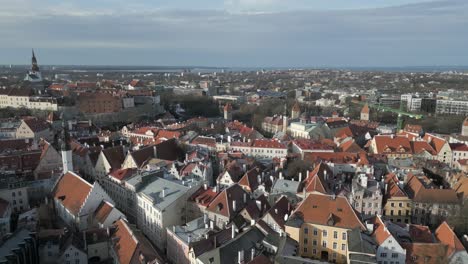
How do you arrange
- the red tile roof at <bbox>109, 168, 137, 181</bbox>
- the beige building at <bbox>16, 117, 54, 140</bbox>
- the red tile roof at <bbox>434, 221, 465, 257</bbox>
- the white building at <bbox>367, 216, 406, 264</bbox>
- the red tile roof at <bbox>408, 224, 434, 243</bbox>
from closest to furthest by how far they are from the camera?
the white building at <bbox>367, 216, 406, 264</bbox> < the red tile roof at <bbox>434, 221, 465, 257</bbox> < the red tile roof at <bbox>408, 224, 434, 243</bbox> < the red tile roof at <bbox>109, 168, 137, 181</bbox> < the beige building at <bbox>16, 117, 54, 140</bbox>

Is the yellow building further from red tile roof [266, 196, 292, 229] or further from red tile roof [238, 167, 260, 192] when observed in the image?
red tile roof [238, 167, 260, 192]

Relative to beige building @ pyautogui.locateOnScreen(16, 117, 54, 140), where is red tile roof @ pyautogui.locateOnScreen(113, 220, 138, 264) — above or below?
below

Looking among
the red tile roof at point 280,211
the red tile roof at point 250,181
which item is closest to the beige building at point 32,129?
the red tile roof at point 250,181

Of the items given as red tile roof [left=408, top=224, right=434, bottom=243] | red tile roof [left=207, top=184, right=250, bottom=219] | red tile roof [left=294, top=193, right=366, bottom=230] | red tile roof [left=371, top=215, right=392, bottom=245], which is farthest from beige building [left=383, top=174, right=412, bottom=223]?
red tile roof [left=207, top=184, right=250, bottom=219]

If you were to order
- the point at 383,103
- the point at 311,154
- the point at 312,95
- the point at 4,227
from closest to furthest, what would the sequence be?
the point at 4,227 < the point at 311,154 < the point at 383,103 < the point at 312,95

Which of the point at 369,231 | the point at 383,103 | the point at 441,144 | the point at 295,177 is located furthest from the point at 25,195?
the point at 383,103

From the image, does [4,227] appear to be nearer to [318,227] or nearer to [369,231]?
[318,227]
